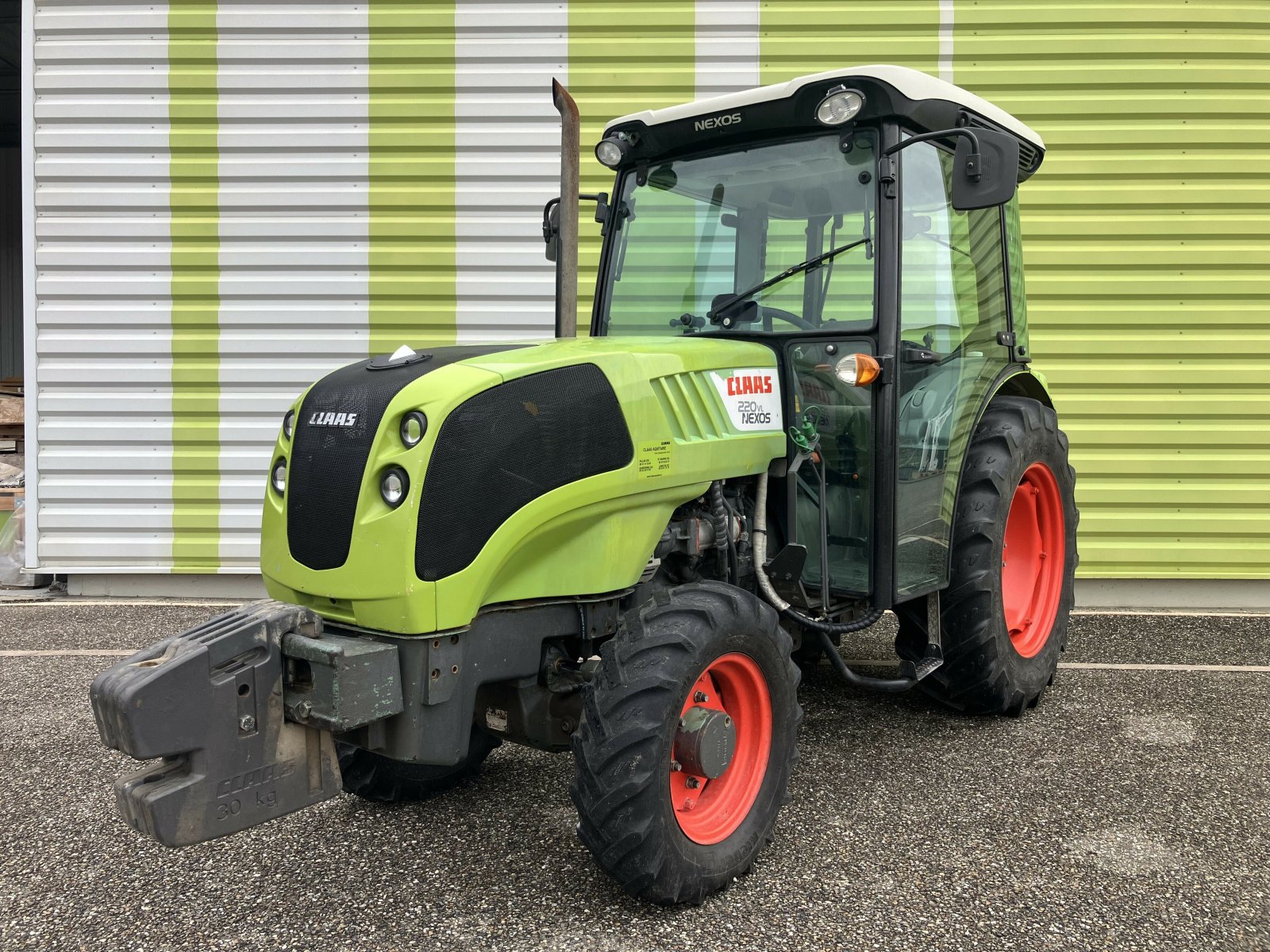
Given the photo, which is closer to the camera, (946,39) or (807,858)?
(807,858)

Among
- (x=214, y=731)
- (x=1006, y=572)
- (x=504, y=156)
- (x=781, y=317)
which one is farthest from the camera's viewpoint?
(x=504, y=156)

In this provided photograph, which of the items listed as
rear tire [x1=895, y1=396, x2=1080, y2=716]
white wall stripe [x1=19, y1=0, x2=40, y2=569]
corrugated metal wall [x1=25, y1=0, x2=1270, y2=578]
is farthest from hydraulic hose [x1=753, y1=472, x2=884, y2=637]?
white wall stripe [x1=19, y1=0, x2=40, y2=569]

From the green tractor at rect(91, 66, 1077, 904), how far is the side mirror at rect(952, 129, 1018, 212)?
0.01 m

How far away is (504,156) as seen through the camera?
19.8ft

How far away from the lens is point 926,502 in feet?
11.2

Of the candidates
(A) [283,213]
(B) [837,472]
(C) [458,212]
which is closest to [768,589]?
(B) [837,472]

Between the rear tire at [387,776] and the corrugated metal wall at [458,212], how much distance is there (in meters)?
3.48

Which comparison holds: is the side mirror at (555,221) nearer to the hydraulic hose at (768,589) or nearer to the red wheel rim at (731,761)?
the hydraulic hose at (768,589)

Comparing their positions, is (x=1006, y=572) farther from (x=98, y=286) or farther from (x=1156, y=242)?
(x=98, y=286)

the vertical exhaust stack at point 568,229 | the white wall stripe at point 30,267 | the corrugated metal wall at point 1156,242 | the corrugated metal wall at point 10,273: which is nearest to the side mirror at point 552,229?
the vertical exhaust stack at point 568,229

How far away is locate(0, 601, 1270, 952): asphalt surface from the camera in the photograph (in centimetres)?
235

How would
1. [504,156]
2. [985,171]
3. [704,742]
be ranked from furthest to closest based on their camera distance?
1. [504,156]
2. [985,171]
3. [704,742]

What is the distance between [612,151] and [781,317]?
85cm

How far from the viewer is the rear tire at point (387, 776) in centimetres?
296
